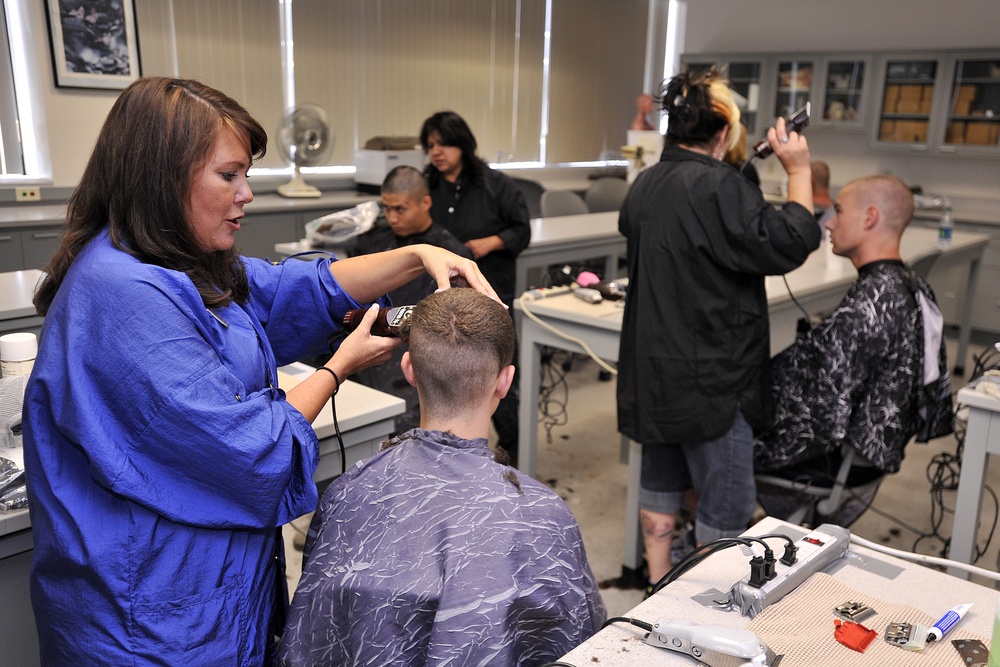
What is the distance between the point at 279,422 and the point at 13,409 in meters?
0.68

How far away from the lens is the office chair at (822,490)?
211 cm

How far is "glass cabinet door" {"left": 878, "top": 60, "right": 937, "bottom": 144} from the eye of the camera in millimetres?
5426

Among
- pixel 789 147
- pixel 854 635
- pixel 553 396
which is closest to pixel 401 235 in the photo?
pixel 789 147

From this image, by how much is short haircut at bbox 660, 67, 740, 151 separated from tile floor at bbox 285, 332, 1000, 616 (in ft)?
4.44

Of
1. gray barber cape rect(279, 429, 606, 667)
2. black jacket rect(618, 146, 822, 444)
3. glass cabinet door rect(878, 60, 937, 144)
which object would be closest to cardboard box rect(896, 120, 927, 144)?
glass cabinet door rect(878, 60, 937, 144)

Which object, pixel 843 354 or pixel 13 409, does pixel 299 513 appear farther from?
pixel 843 354

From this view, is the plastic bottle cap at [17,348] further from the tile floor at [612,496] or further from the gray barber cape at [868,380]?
the gray barber cape at [868,380]

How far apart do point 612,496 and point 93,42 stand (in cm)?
350

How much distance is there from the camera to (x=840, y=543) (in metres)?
1.19

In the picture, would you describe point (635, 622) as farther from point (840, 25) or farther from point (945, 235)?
point (840, 25)

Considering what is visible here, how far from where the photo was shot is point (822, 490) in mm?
2125

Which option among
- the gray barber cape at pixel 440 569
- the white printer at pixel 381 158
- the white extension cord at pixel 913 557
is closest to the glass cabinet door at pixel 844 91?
the white printer at pixel 381 158

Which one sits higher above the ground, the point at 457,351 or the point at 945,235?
the point at 457,351

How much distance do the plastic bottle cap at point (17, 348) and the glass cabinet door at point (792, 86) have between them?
565cm
